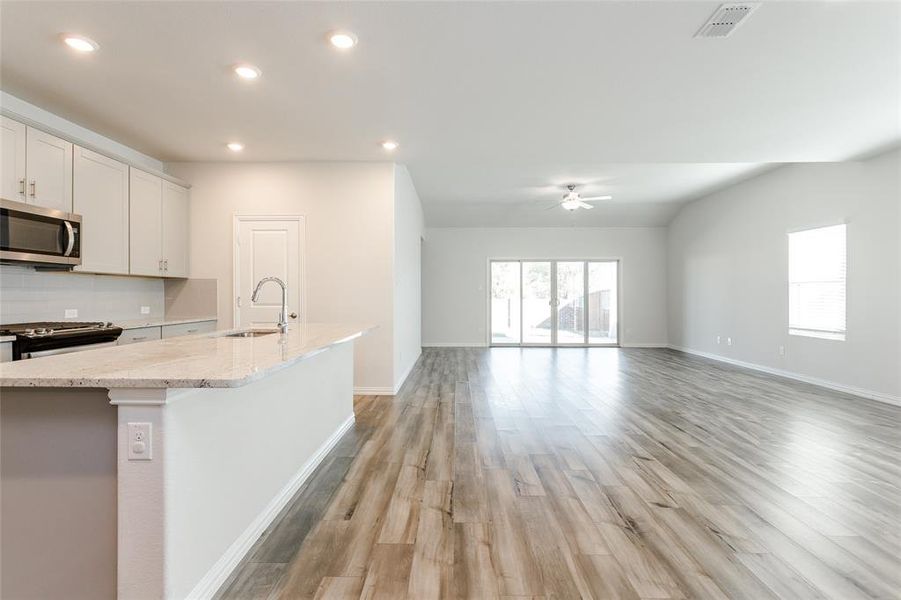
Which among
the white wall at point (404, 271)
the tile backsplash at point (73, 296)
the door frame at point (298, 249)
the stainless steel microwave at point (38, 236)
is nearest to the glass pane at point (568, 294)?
the white wall at point (404, 271)

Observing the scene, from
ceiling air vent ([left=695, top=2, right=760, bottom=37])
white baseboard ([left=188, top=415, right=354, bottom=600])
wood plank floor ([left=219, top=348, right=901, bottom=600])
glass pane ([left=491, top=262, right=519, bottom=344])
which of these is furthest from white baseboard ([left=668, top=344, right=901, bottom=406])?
white baseboard ([left=188, top=415, right=354, bottom=600])

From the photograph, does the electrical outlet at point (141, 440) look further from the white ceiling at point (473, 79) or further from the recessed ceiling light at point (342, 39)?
the recessed ceiling light at point (342, 39)

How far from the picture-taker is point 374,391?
4.93m

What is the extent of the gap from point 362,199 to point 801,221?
18.5 ft

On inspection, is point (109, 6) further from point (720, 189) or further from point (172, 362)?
point (720, 189)

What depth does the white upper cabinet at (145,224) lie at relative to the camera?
4.20 m

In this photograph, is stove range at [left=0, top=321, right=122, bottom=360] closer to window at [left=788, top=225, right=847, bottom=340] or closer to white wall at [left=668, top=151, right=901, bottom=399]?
white wall at [left=668, top=151, right=901, bottom=399]

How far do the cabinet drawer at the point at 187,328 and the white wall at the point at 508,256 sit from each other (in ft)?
17.4

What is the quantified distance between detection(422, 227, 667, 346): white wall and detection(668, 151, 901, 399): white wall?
588 millimetres

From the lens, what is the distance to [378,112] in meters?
3.62

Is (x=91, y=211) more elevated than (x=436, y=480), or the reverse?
(x=91, y=211)

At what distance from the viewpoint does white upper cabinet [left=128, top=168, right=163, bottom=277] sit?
420 cm

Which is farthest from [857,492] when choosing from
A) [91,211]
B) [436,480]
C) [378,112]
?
[91,211]

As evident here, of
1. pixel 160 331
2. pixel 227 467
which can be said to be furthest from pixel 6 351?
pixel 227 467
